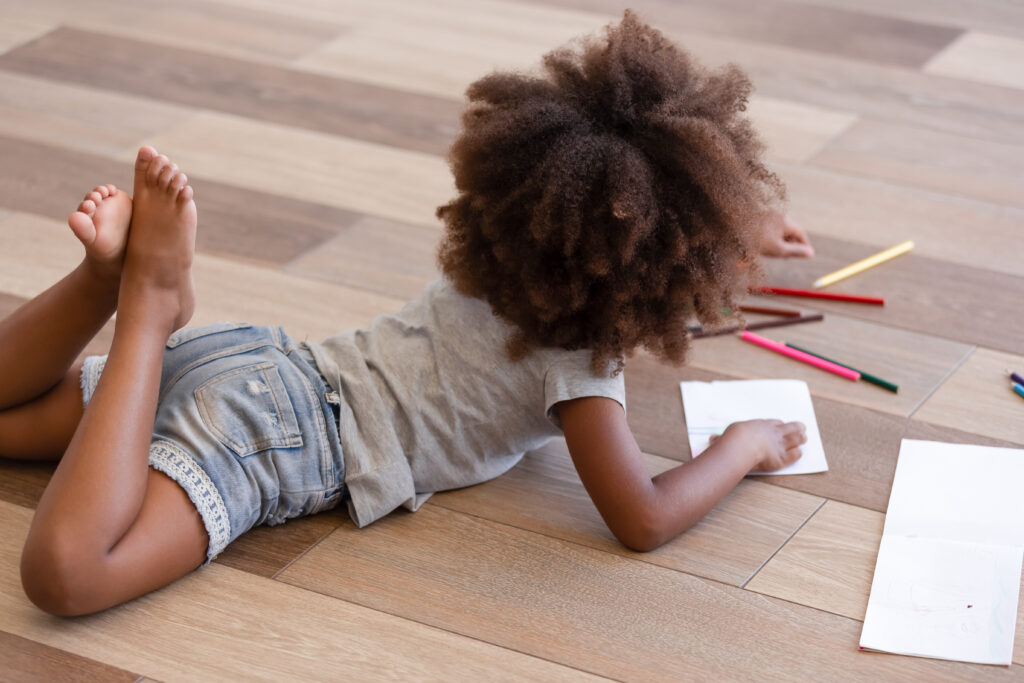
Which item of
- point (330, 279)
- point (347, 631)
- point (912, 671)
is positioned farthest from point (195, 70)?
point (912, 671)

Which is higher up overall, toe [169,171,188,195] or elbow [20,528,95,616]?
toe [169,171,188,195]

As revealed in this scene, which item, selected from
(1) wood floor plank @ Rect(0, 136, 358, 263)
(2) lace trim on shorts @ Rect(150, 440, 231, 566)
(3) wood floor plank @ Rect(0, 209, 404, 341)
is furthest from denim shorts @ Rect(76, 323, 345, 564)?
(1) wood floor plank @ Rect(0, 136, 358, 263)

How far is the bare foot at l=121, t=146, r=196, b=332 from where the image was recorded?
126 cm

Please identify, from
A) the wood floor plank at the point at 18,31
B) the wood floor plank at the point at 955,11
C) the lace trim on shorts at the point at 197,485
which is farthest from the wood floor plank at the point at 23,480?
the wood floor plank at the point at 955,11

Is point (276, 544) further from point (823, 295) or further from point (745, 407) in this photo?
point (823, 295)

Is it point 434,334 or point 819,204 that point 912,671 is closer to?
point 434,334

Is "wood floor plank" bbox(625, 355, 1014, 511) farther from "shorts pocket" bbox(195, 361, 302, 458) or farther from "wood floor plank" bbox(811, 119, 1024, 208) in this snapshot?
"wood floor plank" bbox(811, 119, 1024, 208)

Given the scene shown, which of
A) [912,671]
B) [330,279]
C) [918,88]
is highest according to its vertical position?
[918,88]

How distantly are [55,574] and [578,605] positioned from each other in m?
0.51

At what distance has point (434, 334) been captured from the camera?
4.44ft

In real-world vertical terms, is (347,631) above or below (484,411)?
below

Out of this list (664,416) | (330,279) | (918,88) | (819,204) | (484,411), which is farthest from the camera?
(918,88)

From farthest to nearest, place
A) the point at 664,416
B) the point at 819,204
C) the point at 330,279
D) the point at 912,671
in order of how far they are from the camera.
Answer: the point at 819,204 < the point at 330,279 < the point at 664,416 < the point at 912,671

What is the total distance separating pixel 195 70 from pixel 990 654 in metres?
1.96
